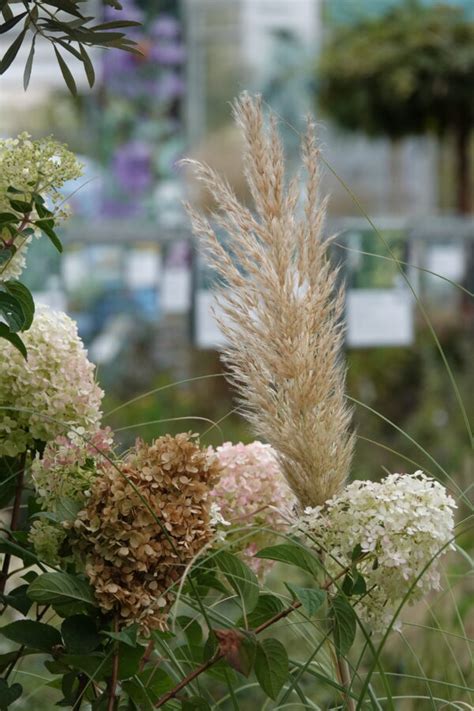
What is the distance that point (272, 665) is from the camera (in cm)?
76

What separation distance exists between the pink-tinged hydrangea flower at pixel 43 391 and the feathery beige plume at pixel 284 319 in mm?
110

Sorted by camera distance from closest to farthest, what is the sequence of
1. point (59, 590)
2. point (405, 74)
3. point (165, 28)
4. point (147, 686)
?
point (59, 590) → point (147, 686) → point (405, 74) → point (165, 28)

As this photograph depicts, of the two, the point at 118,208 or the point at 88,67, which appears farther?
the point at 118,208

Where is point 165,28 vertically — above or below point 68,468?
above

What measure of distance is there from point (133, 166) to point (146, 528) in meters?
4.76

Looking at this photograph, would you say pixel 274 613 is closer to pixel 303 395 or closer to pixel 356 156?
pixel 303 395

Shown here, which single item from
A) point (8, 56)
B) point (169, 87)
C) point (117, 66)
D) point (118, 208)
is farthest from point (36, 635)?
point (169, 87)

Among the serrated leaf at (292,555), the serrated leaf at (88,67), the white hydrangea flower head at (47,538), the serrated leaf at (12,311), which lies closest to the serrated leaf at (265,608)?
the serrated leaf at (292,555)

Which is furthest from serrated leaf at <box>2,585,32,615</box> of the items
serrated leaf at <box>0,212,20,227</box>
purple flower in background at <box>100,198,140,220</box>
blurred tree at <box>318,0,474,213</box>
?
blurred tree at <box>318,0,474,213</box>

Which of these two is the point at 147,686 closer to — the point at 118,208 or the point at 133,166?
the point at 118,208

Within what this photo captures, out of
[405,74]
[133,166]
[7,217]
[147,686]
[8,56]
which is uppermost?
[8,56]

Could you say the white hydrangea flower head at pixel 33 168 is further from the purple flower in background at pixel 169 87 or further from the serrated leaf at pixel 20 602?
the purple flower in background at pixel 169 87

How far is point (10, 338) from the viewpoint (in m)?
0.81

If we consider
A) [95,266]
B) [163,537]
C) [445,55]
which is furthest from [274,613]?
[445,55]
